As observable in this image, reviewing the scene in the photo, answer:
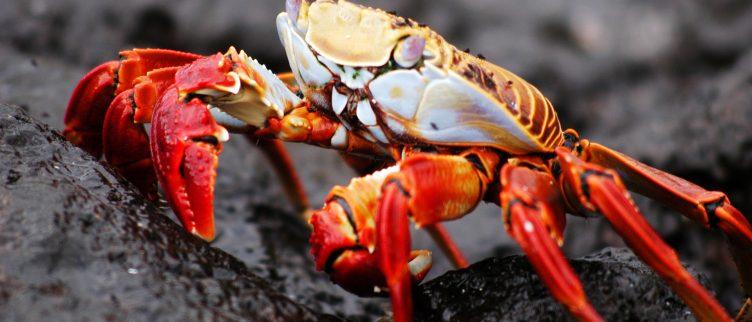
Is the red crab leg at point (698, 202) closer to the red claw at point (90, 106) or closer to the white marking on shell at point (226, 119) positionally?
the white marking on shell at point (226, 119)

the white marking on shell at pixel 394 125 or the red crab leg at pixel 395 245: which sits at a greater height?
the white marking on shell at pixel 394 125

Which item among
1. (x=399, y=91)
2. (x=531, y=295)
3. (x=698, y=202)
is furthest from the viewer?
(x=399, y=91)

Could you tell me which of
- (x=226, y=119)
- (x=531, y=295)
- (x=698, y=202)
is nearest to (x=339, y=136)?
(x=226, y=119)

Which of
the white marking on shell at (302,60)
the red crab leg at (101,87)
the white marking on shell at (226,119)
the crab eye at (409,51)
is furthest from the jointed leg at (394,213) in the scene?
the red crab leg at (101,87)

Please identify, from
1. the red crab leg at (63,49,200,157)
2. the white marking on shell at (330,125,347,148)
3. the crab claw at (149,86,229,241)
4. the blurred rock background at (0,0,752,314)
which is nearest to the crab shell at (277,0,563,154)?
the white marking on shell at (330,125,347,148)

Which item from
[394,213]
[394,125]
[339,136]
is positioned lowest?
[394,213]

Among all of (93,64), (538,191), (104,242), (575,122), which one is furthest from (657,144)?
(93,64)

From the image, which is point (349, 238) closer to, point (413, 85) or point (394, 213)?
point (394, 213)
